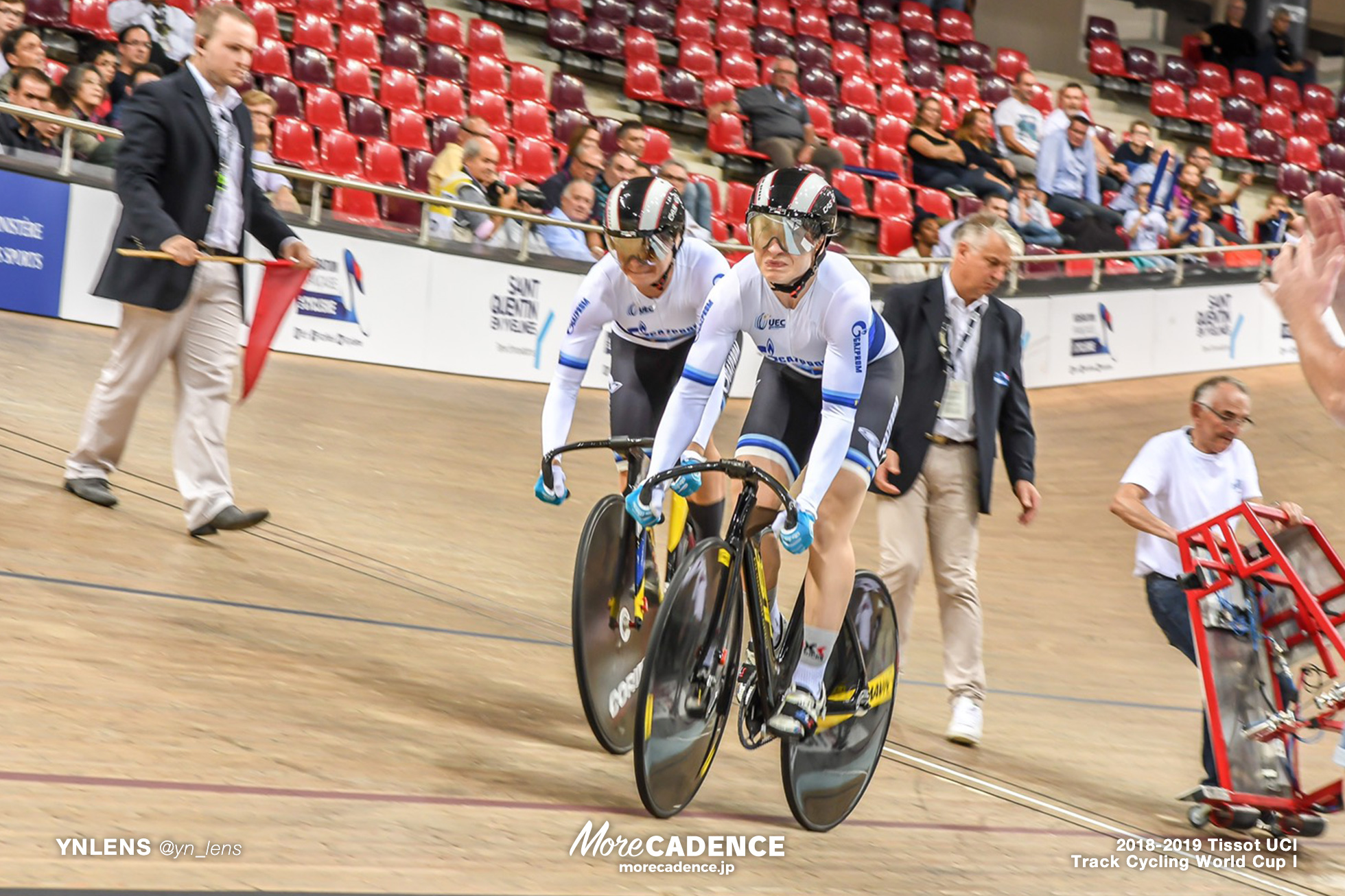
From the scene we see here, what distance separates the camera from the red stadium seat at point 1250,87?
1936cm

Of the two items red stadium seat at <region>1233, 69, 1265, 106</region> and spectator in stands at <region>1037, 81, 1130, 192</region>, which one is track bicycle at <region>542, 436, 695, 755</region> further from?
red stadium seat at <region>1233, 69, 1265, 106</region>

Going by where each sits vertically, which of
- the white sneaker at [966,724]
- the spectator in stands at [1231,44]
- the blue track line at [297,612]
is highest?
the spectator in stands at [1231,44]

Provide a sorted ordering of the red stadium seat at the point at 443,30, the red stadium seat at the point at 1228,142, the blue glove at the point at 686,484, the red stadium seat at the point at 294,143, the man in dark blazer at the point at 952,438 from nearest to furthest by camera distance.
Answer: the blue glove at the point at 686,484
the man in dark blazer at the point at 952,438
the red stadium seat at the point at 294,143
the red stadium seat at the point at 443,30
the red stadium seat at the point at 1228,142

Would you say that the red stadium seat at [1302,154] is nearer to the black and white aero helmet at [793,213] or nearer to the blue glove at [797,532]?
the black and white aero helmet at [793,213]

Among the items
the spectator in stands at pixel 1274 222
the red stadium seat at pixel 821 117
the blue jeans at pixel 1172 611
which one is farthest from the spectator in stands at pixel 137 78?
the spectator in stands at pixel 1274 222

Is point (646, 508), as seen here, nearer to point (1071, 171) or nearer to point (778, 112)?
point (778, 112)

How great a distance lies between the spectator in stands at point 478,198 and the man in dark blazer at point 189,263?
4.63 meters

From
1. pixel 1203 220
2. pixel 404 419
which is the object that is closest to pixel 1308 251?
pixel 404 419

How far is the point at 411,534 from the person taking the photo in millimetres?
6223

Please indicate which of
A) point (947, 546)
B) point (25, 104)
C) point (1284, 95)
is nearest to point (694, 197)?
point (25, 104)

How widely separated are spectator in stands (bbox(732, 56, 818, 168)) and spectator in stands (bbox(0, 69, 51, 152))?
6.20m

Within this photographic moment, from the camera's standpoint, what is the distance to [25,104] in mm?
8547

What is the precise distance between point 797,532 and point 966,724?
191 centimetres

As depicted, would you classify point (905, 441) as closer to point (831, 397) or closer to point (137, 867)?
point (831, 397)
